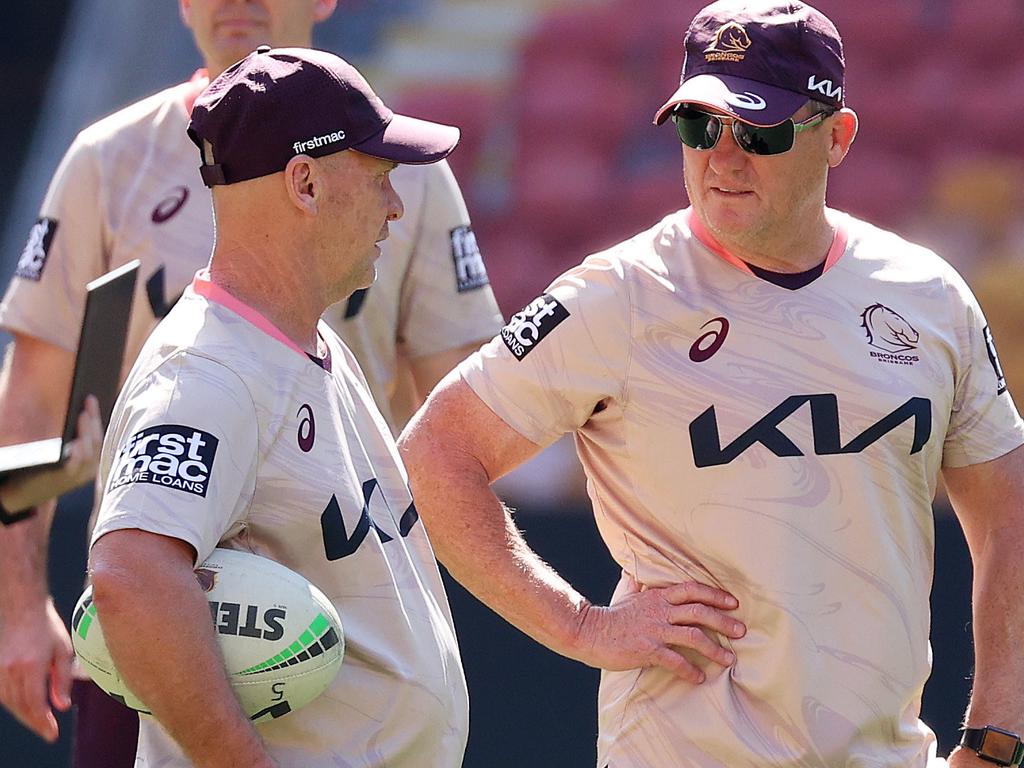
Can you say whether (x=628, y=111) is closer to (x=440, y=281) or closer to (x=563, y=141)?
(x=563, y=141)

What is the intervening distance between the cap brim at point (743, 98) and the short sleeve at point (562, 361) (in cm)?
28

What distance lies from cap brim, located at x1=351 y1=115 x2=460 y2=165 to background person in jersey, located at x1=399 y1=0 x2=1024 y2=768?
0.29 meters

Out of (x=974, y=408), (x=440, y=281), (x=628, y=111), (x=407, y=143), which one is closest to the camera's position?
(x=407, y=143)

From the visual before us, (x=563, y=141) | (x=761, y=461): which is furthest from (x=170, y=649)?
(x=563, y=141)

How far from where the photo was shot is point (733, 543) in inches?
91.0

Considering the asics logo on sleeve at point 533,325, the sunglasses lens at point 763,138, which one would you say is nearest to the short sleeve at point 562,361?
the asics logo on sleeve at point 533,325

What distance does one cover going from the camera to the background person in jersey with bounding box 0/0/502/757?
10.1ft

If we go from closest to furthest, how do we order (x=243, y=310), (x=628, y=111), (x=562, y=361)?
1. (x=243, y=310)
2. (x=562, y=361)
3. (x=628, y=111)

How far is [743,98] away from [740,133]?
0.05 meters

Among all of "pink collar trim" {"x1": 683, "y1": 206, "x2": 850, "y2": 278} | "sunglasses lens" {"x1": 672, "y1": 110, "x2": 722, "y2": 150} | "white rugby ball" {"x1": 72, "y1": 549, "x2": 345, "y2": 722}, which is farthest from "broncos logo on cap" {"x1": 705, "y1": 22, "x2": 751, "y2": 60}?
"white rugby ball" {"x1": 72, "y1": 549, "x2": 345, "y2": 722}

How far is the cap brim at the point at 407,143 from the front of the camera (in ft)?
7.21

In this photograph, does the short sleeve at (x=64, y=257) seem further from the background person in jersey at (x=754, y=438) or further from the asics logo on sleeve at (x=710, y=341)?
the asics logo on sleeve at (x=710, y=341)

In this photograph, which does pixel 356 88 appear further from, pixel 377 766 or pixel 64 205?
pixel 64 205

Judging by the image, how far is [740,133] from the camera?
7.86ft
